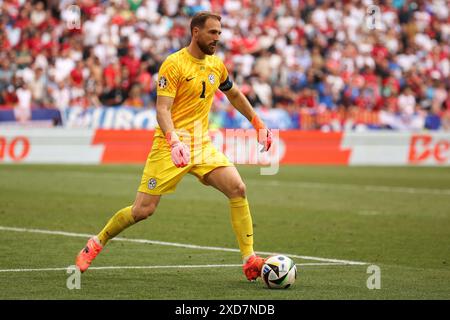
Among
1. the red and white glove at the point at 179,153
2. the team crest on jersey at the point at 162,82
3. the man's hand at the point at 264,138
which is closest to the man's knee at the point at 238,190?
the man's hand at the point at 264,138

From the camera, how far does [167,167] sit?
9391 mm

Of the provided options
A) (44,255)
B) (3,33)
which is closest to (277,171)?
(3,33)

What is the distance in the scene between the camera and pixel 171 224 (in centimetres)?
1420

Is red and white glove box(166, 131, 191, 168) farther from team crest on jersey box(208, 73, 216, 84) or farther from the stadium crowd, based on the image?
the stadium crowd

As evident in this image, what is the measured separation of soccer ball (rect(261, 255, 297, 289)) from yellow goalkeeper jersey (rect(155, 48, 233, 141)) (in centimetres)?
143

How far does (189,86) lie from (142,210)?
1215 millimetres

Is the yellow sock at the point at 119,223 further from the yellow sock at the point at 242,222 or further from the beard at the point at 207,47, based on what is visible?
the beard at the point at 207,47

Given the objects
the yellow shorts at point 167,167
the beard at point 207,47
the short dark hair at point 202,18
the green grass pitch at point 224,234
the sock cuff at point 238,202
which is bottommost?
the green grass pitch at point 224,234

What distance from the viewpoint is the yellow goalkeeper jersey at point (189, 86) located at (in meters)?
9.33

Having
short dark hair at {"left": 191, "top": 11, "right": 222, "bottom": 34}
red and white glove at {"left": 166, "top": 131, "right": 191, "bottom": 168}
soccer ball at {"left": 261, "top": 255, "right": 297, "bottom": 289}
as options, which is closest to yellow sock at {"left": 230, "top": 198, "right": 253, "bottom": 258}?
soccer ball at {"left": 261, "top": 255, "right": 297, "bottom": 289}

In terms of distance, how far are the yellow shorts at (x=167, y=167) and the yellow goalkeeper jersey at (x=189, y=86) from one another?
0.16 meters

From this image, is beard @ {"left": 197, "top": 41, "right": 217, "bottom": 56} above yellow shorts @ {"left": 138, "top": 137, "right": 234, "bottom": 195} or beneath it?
above

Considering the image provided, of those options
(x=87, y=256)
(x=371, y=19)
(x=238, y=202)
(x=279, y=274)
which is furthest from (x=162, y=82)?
(x=371, y=19)

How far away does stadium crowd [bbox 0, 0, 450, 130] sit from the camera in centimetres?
2720
